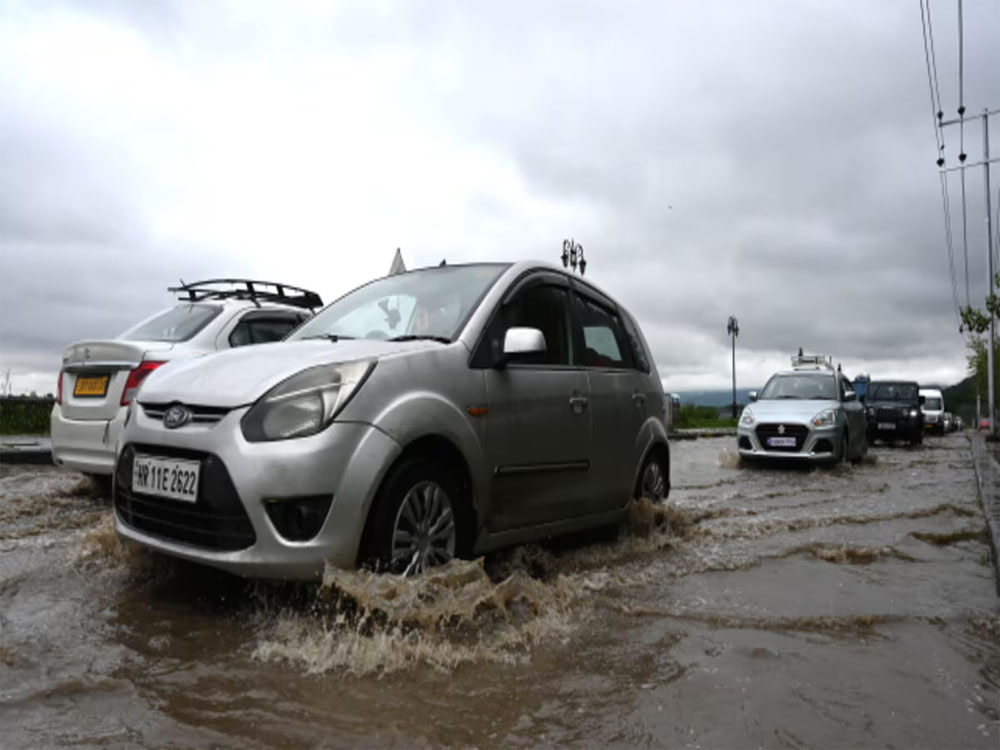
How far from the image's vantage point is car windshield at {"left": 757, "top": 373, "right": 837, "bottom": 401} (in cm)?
1404

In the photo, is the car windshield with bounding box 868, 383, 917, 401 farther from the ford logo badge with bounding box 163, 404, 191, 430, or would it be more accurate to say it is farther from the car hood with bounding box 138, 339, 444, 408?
the ford logo badge with bounding box 163, 404, 191, 430

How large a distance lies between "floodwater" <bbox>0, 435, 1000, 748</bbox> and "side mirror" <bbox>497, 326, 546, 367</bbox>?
110 centimetres

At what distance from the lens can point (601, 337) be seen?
5.43 m

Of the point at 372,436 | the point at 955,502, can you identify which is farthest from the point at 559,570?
the point at 955,502

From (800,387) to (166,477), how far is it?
41.8ft

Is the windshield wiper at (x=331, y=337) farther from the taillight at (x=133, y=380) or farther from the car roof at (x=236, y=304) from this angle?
the car roof at (x=236, y=304)

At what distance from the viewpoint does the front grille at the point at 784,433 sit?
13.0 meters

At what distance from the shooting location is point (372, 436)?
337 centimetres

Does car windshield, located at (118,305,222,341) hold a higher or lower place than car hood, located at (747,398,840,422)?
higher

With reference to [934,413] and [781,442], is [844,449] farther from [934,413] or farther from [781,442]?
[934,413]

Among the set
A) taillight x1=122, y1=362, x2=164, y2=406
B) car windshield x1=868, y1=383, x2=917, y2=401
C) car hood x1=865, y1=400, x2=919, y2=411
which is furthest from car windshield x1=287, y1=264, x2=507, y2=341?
car windshield x1=868, y1=383, x2=917, y2=401

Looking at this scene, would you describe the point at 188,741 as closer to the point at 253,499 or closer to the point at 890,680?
the point at 253,499

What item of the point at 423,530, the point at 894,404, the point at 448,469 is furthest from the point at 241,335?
the point at 894,404

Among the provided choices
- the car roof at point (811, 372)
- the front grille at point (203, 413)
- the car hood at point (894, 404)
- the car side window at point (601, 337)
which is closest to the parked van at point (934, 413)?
the car hood at point (894, 404)
